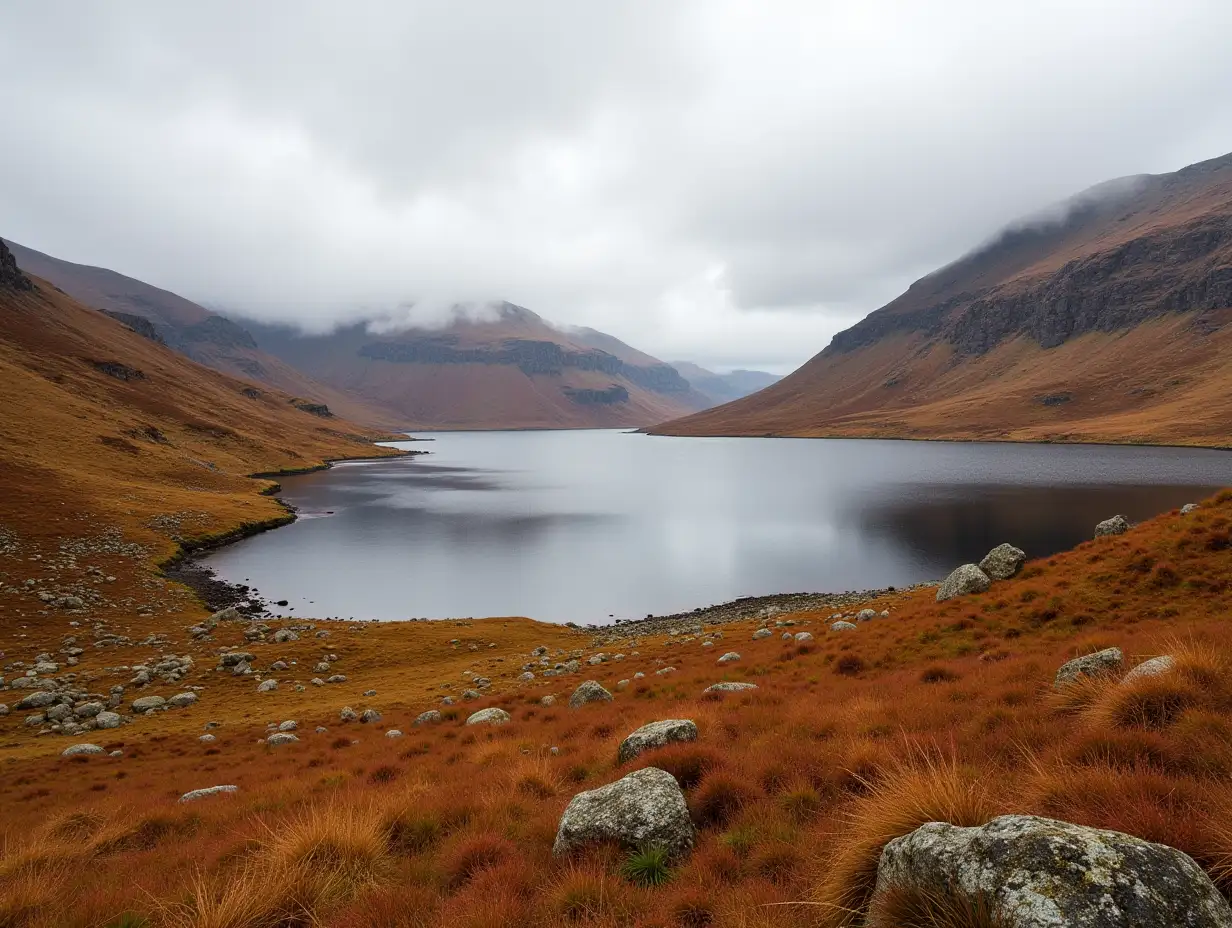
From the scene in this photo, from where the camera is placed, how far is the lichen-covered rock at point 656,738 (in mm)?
10055

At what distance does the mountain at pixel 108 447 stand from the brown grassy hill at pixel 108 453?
0.85 feet

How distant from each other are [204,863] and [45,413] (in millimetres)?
125270

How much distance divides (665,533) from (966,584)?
169 feet

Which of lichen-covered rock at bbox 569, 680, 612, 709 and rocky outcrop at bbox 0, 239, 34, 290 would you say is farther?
rocky outcrop at bbox 0, 239, 34, 290

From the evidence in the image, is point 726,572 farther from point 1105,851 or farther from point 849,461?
point 849,461

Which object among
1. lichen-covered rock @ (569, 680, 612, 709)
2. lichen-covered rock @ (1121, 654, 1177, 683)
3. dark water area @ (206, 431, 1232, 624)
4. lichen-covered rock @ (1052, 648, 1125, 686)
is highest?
lichen-covered rock @ (1121, 654, 1177, 683)

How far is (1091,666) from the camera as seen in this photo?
9719 millimetres

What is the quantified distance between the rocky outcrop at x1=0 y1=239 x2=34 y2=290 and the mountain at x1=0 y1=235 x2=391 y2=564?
0.41 m

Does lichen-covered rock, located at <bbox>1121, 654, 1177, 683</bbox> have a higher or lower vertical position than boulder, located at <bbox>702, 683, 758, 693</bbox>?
higher

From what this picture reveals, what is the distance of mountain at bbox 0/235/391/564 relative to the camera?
5338 cm

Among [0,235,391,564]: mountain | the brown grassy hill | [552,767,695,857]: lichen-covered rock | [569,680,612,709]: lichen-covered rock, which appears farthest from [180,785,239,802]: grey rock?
[0,235,391,564]: mountain

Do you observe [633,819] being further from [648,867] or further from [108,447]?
[108,447]

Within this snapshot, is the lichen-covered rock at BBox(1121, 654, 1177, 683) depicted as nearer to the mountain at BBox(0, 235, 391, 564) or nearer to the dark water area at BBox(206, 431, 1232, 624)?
the dark water area at BBox(206, 431, 1232, 624)

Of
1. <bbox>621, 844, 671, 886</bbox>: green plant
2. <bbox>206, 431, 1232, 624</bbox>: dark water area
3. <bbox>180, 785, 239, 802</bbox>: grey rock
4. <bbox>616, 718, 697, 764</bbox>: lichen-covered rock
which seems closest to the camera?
<bbox>621, 844, 671, 886</bbox>: green plant
